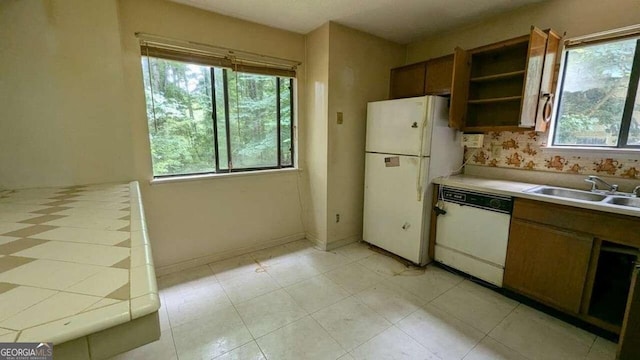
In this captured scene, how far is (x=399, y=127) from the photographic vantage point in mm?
2619

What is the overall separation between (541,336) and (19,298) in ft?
8.35

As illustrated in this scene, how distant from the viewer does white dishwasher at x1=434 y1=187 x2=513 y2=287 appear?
214 cm

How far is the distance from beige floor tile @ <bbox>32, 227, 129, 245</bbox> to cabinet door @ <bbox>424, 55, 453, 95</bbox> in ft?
9.14

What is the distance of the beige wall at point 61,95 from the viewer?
161cm

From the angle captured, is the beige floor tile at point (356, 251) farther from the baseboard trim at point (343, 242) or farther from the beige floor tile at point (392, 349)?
the beige floor tile at point (392, 349)

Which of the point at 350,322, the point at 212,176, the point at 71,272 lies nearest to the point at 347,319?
the point at 350,322

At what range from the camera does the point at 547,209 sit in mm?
1875

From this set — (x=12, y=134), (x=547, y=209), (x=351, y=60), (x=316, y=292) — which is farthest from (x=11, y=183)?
(x=547, y=209)

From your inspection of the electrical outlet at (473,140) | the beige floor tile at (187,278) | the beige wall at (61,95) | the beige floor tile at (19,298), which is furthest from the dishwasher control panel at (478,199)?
the beige wall at (61,95)

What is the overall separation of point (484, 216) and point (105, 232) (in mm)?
2515

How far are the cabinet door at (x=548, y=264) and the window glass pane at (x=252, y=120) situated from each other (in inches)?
95.3

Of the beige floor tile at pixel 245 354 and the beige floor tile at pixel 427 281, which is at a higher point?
the beige floor tile at pixel 427 281

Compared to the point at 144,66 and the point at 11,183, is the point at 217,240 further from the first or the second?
the point at 144,66

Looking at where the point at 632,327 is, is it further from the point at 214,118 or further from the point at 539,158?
the point at 214,118
